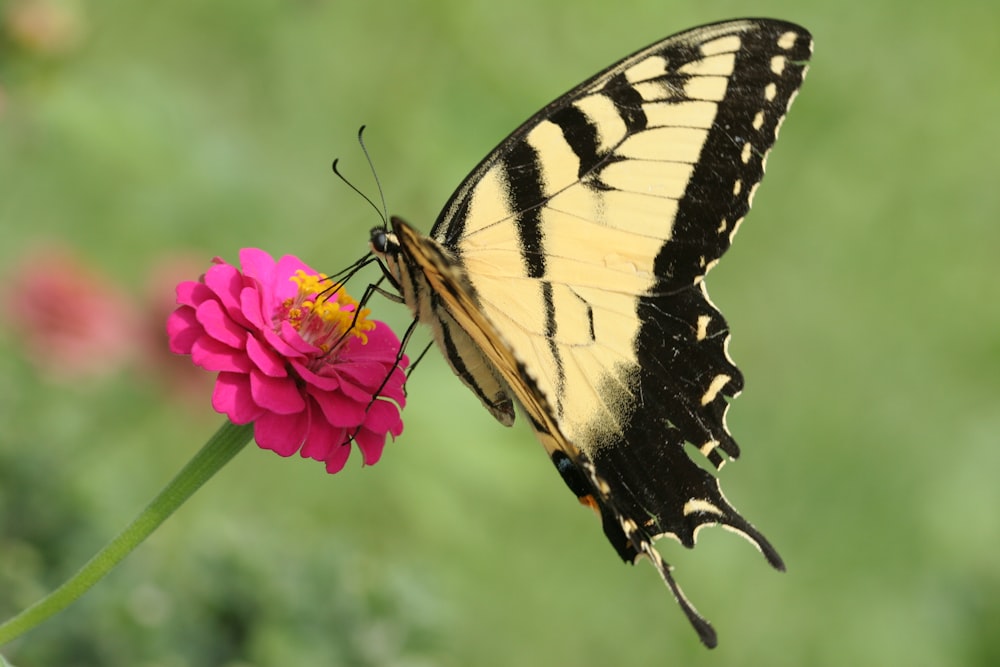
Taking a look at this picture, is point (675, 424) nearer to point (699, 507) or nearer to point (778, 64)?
point (699, 507)

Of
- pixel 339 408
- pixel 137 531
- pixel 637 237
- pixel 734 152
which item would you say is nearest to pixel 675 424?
pixel 637 237

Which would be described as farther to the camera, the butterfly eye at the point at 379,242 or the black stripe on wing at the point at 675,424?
the black stripe on wing at the point at 675,424

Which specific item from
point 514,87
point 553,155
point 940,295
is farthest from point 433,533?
point 940,295

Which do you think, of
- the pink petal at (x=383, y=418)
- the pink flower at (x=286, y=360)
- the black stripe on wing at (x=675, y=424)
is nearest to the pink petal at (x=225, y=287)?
the pink flower at (x=286, y=360)

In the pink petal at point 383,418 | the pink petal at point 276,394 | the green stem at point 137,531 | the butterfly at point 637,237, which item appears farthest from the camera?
the butterfly at point 637,237

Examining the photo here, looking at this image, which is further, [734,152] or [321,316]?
[734,152]

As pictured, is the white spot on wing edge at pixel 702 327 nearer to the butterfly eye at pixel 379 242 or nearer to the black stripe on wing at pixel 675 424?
the black stripe on wing at pixel 675 424

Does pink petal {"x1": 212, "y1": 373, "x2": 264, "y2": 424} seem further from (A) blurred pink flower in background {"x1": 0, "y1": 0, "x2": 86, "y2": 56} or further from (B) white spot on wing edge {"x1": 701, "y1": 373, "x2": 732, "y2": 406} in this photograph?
(A) blurred pink flower in background {"x1": 0, "y1": 0, "x2": 86, "y2": 56}
